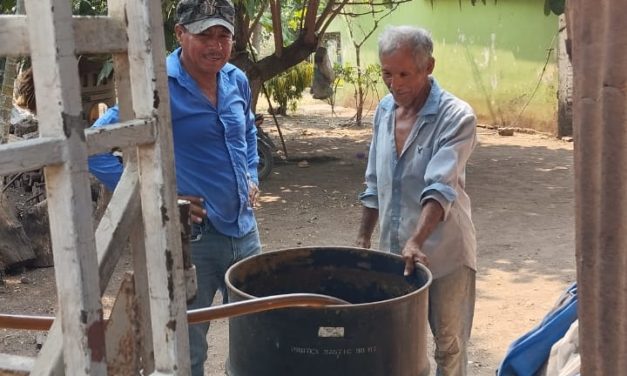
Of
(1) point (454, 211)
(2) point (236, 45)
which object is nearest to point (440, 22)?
(2) point (236, 45)

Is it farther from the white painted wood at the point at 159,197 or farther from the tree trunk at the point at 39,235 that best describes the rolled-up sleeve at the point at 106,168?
the tree trunk at the point at 39,235

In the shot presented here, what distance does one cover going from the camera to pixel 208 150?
10.2 ft

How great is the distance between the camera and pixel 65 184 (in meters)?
1.36

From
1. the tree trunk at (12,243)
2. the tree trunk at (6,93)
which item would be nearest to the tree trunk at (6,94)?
the tree trunk at (6,93)

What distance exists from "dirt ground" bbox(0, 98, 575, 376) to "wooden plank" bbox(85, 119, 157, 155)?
3047 mm

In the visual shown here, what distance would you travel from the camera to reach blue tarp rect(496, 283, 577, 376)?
113 inches

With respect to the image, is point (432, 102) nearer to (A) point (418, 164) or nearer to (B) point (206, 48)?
(A) point (418, 164)

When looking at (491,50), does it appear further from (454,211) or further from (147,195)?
(147,195)

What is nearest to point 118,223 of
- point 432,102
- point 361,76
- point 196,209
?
point 196,209

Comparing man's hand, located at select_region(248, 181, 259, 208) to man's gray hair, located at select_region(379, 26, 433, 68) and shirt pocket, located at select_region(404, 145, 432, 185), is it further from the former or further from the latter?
man's gray hair, located at select_region(379, 26, 433, 68)

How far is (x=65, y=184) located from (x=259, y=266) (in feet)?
4.67

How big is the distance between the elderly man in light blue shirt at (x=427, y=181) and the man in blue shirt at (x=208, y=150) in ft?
1.77

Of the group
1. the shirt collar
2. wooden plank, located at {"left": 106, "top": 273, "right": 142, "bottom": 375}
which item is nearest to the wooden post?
wooden plank, located at {"left": 106, "top": 273, "right": 142, "bottom": 375}

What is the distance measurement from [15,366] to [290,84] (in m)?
14.3
